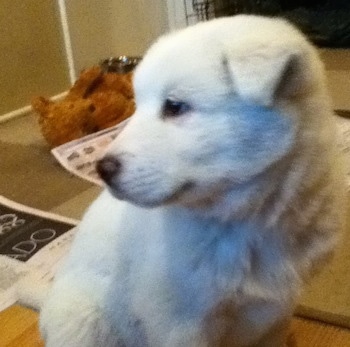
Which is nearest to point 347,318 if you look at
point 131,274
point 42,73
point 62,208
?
point 131,274

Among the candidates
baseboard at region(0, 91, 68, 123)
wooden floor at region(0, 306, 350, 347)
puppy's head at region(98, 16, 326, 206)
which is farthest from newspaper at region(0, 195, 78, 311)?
baseboard at region(0, 91, 68, 123)

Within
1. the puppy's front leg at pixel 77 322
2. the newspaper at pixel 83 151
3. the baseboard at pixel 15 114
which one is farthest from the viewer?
the baseboard at pixel 15 114

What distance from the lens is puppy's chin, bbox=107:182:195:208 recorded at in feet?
2.36

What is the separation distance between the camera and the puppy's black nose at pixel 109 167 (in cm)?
71

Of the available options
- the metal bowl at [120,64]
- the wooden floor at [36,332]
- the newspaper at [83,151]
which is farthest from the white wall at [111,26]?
the wooden floor at [36,332]

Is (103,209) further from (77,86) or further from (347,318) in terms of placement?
(77,86)

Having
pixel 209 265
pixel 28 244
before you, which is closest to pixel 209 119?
pixel 209 265

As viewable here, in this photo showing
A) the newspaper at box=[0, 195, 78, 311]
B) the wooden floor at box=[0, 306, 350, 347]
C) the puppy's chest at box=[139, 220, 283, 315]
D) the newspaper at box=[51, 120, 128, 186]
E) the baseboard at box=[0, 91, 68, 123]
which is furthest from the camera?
the baseboard at box=[0, 91, 68, 123]

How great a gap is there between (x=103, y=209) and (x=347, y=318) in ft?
1.63

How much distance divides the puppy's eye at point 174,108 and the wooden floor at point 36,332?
580mm

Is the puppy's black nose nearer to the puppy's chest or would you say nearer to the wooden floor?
the puppy's chest

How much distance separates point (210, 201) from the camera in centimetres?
77

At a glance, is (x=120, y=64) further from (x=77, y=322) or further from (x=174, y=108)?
(x=174, y=108)

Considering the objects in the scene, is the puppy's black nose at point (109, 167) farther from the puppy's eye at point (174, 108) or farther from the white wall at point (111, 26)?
the white wall at point (111, 26)
